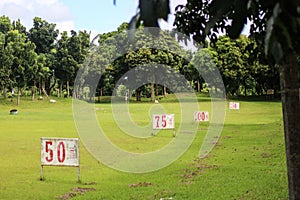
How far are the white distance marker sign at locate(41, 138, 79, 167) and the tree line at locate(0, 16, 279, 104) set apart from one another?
31.1 metres

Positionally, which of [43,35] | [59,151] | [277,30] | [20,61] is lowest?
[59,151]

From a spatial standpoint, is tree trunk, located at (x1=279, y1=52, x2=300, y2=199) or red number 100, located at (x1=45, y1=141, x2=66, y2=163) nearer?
tree trunk, located at (x1=279, y1=52, x2=300, y2=199)

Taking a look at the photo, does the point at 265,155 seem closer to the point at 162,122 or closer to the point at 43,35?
the point at 162,122

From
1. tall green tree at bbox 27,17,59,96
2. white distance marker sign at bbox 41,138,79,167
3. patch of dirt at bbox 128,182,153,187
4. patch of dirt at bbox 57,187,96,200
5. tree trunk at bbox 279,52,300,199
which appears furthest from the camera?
tall green tree at bbox 27,17,59,96

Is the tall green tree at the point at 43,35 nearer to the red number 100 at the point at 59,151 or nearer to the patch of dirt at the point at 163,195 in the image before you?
the red number 100 at the point at 59,151

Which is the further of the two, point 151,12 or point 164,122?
point 164,122

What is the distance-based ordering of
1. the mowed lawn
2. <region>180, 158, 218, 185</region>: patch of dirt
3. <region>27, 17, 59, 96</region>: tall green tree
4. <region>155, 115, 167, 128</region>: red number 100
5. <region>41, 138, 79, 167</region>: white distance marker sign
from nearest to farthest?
the mowed lawn < <region>180, 158, 218, 185</region>: patch of dirt < <region>41, 138, 79, 167</region>: white distance marker sign < <region>155, 115, 167, 128</region>: red number 100 < <region>27, 17, 59, 96</region>: tall green tree

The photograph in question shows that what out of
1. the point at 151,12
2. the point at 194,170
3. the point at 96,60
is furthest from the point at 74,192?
the point at 96,60

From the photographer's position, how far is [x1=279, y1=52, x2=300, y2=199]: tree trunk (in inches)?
94.3

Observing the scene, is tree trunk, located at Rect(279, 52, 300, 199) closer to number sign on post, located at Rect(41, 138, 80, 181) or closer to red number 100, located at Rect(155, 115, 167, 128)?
number sign on post, located at Rect(41, 138, 80, 181)

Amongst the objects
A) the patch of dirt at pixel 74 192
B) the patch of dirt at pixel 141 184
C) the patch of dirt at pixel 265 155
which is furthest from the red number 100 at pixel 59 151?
the patch of dirt at pixel 265 155

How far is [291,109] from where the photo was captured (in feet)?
8.02

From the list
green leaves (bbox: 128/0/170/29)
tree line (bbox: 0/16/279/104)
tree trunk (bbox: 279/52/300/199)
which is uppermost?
tree line (bbox: 0/16/279/104)

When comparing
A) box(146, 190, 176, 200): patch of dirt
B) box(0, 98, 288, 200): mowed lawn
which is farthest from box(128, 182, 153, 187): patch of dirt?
box(146, 190, 176, 200): patch of dirt
